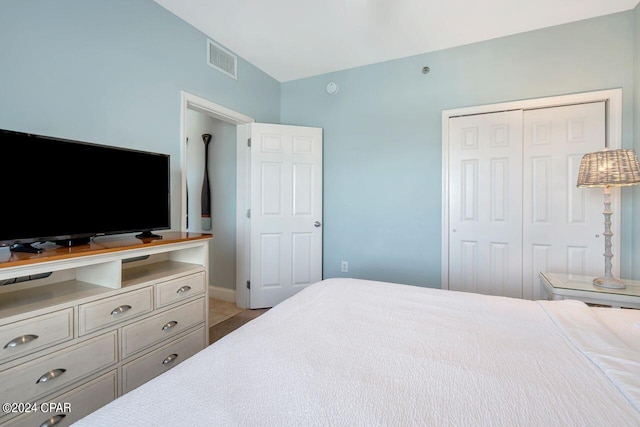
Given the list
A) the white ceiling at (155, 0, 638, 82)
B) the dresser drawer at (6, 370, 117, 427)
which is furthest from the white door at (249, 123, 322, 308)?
the dresser drawer at (6, 370, 117, 427)

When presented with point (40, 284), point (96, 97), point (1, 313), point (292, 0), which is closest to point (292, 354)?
point (1, 313)

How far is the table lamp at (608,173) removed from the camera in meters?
1.69

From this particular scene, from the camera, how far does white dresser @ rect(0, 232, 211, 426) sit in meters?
1.08

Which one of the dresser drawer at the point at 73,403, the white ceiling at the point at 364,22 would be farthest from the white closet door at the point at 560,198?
the dresser drawer at the point at 73,403

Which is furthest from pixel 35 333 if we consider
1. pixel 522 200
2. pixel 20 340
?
pixel 522 200

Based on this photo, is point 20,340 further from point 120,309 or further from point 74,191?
point 74,191

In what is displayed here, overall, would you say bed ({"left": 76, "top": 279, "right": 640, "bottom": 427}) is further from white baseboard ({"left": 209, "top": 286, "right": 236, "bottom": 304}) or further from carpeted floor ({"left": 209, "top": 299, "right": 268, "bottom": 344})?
white baseboard ({"left": 209, "top": 286, "right": 236, "bottom": 304})

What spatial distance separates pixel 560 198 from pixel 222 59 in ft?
10.6

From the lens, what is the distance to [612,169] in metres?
1.74

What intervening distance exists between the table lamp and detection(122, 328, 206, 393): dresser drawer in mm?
2656

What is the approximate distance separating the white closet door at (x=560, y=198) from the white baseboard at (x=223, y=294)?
2986 mm

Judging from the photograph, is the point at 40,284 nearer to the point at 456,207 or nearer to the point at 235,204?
the point at 235,204

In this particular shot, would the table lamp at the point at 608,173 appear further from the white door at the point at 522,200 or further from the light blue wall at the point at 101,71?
the light blue wall at the point at 101,71

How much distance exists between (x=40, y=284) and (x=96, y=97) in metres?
1.12
